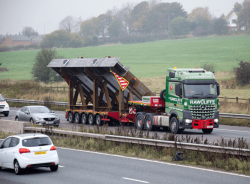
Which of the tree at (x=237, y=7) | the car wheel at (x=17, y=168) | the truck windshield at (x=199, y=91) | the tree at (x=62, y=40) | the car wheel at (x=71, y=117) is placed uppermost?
the tree at (x=237, y=7)

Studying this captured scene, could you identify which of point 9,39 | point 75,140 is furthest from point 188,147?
point 9,39

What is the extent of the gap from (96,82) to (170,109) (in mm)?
6741

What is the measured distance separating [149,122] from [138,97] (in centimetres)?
319

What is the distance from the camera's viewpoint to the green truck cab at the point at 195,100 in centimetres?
2030

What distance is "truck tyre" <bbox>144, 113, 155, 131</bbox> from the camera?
883 inches

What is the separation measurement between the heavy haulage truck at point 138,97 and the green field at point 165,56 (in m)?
45.6

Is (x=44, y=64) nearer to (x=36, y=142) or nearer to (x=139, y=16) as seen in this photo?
(x=36, y=142)

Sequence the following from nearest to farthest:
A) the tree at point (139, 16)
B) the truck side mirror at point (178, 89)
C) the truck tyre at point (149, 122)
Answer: the truck side mirror at point (178, 89) → the truck tyre at point (149, 122) → the tree at point (139, 16)

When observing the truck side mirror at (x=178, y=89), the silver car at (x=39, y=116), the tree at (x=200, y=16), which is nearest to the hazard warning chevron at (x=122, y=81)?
the silver car at (x=39, y=116)

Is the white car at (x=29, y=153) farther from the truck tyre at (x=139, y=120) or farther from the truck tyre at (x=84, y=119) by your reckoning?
the truck tyre at (x=84, y=119)

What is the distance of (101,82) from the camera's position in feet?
86.9

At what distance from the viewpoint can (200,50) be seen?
104 meters

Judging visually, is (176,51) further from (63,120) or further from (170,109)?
(170,109)

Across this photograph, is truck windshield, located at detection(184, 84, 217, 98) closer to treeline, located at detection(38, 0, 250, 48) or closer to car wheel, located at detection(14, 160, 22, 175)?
car wheel, located at detection(14, 160, 22, 175)
